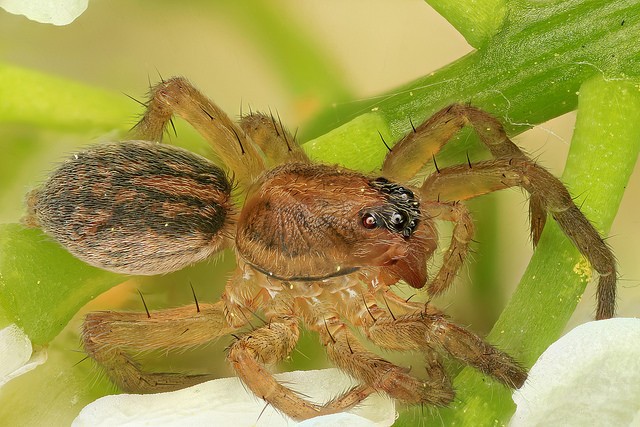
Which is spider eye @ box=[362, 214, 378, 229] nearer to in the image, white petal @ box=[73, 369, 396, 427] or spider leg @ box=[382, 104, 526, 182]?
spider leg @ box=[382, 104, 526, 182]

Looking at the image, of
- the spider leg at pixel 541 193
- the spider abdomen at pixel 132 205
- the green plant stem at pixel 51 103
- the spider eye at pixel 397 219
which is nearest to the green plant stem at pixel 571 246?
the spider leg at pixel 541 193

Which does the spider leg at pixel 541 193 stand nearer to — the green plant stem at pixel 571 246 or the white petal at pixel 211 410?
the green plant stem at pixel 571 246

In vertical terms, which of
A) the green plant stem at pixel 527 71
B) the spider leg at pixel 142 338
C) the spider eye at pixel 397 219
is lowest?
the spider leg at pixel 142 338

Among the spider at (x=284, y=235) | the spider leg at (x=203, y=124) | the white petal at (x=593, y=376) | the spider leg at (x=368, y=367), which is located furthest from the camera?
the spider leg at (x=203, y=124)

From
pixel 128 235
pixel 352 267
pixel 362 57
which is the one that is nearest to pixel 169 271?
pixel 128 235

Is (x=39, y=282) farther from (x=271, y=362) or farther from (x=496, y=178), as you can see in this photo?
(x=496, y=178)

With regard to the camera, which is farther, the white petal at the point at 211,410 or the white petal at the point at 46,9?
the white petal at the point at 46,9

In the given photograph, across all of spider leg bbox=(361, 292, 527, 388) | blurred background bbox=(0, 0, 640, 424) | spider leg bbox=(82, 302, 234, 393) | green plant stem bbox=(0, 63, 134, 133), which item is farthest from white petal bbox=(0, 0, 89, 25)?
spider leg bbox=(361, 292, 527, 388)
